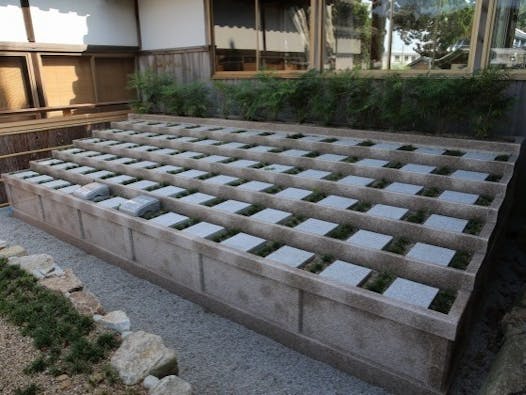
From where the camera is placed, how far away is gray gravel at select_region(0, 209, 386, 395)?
3.39m

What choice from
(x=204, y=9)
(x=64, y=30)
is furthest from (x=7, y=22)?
(x=204, y=9)

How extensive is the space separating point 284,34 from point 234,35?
1.39 m

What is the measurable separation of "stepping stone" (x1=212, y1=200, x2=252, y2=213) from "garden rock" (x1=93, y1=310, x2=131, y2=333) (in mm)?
2007

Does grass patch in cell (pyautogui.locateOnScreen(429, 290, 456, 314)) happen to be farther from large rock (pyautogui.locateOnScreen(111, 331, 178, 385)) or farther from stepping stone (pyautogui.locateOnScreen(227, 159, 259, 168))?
stepping stone (pyautogui.locateOnScreen(227, 159, 259, 168))

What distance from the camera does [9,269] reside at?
4.34 m

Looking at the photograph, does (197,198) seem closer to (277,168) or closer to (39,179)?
(277,168)

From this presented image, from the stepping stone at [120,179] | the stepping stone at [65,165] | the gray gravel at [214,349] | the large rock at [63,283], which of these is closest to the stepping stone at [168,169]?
the stepping stone at [120,179]

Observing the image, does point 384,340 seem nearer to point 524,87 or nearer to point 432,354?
point 432,354

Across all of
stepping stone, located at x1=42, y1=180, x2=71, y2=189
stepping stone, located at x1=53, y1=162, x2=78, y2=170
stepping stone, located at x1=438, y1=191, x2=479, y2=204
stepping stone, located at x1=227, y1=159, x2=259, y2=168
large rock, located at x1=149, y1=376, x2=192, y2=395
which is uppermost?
stepping stone, located at x1=227, y1=159, x2=259, y2=168

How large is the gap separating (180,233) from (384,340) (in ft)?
8.32

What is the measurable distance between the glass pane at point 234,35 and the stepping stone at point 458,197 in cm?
586

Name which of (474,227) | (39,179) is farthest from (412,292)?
(39,179)

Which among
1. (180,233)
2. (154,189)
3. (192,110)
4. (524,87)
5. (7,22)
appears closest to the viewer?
(180,233)

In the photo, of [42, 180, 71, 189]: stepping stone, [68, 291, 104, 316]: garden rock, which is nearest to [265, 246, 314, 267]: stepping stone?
[68, 291, 104, 316]: garden rock
